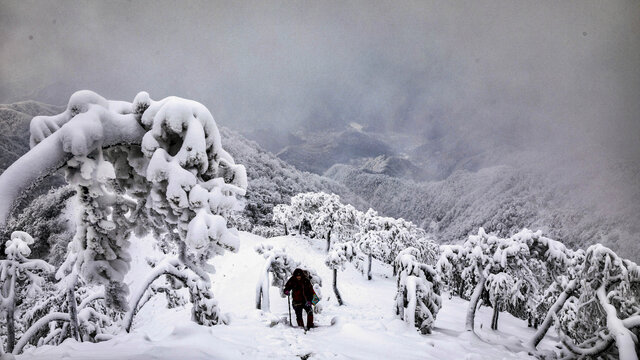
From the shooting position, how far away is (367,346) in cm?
616

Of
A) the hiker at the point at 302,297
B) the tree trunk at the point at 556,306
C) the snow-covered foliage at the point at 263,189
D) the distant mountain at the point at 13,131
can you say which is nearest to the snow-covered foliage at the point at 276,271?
the hiker at the point at 302,297

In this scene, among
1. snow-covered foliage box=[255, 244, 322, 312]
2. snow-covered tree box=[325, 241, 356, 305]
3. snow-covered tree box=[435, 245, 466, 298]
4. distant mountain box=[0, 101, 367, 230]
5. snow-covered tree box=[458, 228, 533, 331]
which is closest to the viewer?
→ snow-covered tree box=[458, 228, 533, 331]

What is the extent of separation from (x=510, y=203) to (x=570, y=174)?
36.7 meters

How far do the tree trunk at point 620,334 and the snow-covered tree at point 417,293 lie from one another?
4.08m

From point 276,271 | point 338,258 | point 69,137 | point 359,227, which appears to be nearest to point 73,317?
point 69,137

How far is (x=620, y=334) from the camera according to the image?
5.76 meters

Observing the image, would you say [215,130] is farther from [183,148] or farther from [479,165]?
[479,165]

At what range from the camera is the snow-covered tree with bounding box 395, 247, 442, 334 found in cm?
868

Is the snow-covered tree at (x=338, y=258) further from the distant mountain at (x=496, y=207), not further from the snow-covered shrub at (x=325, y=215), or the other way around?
the distant mountain at (x=496, y=207)

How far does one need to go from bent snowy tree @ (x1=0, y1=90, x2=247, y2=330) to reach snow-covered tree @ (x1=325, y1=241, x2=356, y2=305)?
1585cm

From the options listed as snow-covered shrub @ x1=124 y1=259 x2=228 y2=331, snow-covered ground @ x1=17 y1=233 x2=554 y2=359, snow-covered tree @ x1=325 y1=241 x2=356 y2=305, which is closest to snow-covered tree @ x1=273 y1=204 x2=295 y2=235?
snow-covered tree @ x1=325 y1=241 x2=356 y2=305

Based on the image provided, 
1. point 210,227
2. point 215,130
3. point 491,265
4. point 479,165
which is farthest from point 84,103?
point 479,165

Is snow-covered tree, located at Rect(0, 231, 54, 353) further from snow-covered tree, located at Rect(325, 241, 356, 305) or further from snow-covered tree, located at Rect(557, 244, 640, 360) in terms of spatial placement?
snow-covered tree, located at Rect(557, 244, 640, 360)

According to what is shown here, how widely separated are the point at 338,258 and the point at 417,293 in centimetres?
1079
